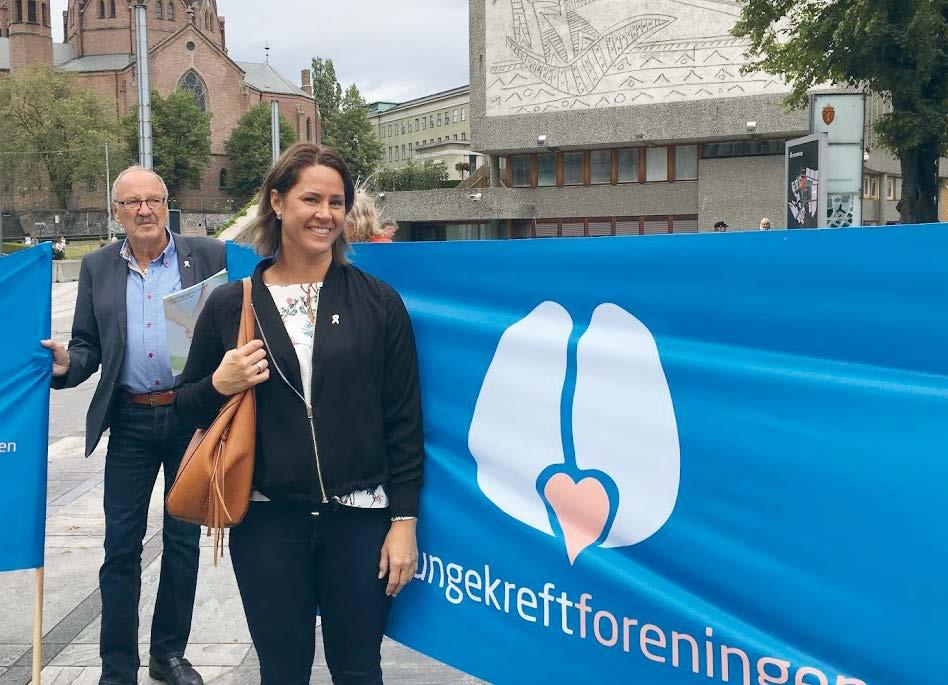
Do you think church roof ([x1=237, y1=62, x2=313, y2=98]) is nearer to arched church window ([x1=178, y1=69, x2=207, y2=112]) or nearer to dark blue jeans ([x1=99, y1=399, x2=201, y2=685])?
arched church window ([x1=178, y1=69, x2=207, y2=112])

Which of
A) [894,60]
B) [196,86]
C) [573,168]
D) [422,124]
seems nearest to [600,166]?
[573,168]

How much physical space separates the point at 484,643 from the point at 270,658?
0.57 metres

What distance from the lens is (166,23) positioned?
4063 inches

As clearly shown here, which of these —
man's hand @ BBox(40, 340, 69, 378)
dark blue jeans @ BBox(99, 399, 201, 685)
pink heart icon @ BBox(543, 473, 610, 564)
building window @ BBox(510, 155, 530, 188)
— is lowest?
dark blue jeans @ BBox(99, 399, 201, 685)

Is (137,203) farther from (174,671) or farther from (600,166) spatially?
(600,166)

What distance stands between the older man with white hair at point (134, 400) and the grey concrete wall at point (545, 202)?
35661 millimetres

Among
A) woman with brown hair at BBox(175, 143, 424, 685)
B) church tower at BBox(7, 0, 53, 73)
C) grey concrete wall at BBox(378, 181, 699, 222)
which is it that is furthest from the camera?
church tower at BBox(7, 0, 53, 73)

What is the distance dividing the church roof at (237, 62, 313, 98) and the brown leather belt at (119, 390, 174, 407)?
111 metres

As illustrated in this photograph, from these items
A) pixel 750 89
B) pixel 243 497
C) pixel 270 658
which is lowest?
pixel 270 658

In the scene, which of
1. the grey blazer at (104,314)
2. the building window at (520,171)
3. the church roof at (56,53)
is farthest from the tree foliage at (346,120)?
the grey blazer at (104,314)

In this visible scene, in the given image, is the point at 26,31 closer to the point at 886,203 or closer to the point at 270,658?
the point at 886,203

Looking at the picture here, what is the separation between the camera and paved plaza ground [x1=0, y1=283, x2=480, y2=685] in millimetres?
3971

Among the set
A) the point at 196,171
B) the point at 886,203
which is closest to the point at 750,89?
the point at 886,203

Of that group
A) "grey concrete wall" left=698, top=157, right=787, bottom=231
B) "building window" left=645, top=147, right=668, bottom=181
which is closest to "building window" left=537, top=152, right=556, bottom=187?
"building window" left=645, top=147, right=668, bottom=181
